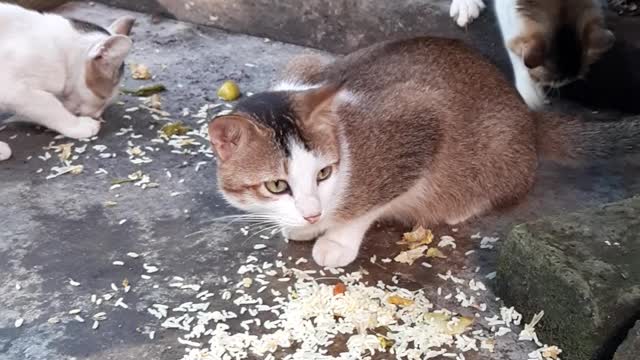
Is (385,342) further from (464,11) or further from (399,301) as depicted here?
(464,11)

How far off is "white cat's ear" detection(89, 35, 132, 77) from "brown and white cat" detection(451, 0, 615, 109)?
1.48 metres

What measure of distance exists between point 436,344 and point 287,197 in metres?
0.54

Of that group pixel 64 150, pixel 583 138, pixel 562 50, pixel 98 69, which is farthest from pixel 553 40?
pixel 64 150

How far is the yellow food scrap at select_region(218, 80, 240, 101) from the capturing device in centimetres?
350

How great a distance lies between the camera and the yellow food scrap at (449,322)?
2.28m

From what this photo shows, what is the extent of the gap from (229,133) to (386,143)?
500 millimetres

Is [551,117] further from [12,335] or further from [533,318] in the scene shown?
[12,335]

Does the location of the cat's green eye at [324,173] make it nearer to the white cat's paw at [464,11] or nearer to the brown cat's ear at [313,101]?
the brown cat's ear at [313,101]

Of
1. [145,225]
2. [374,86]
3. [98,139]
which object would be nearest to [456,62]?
[374,86]

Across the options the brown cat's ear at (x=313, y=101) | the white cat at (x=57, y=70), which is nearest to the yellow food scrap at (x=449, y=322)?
the brown cat's ear at (x=313, y=101)

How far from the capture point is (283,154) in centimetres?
220

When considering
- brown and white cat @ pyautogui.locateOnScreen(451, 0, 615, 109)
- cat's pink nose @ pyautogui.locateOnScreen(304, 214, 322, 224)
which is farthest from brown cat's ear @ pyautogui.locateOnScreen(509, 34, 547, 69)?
cat's pink nose @ pyautogui.locateOnScreen(304, 214, 322, 224)

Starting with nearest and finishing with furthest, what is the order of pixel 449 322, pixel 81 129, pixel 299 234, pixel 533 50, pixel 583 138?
pixel 449 322 → pixel 299 234 → pixel 583 138 → pixel 533 50 → pixel 81 129

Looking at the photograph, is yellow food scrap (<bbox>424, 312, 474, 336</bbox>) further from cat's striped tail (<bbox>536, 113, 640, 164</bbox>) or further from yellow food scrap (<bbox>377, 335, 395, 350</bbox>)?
cat's striped tail (<bbox>536, 113, 640, 164</bbox>)
